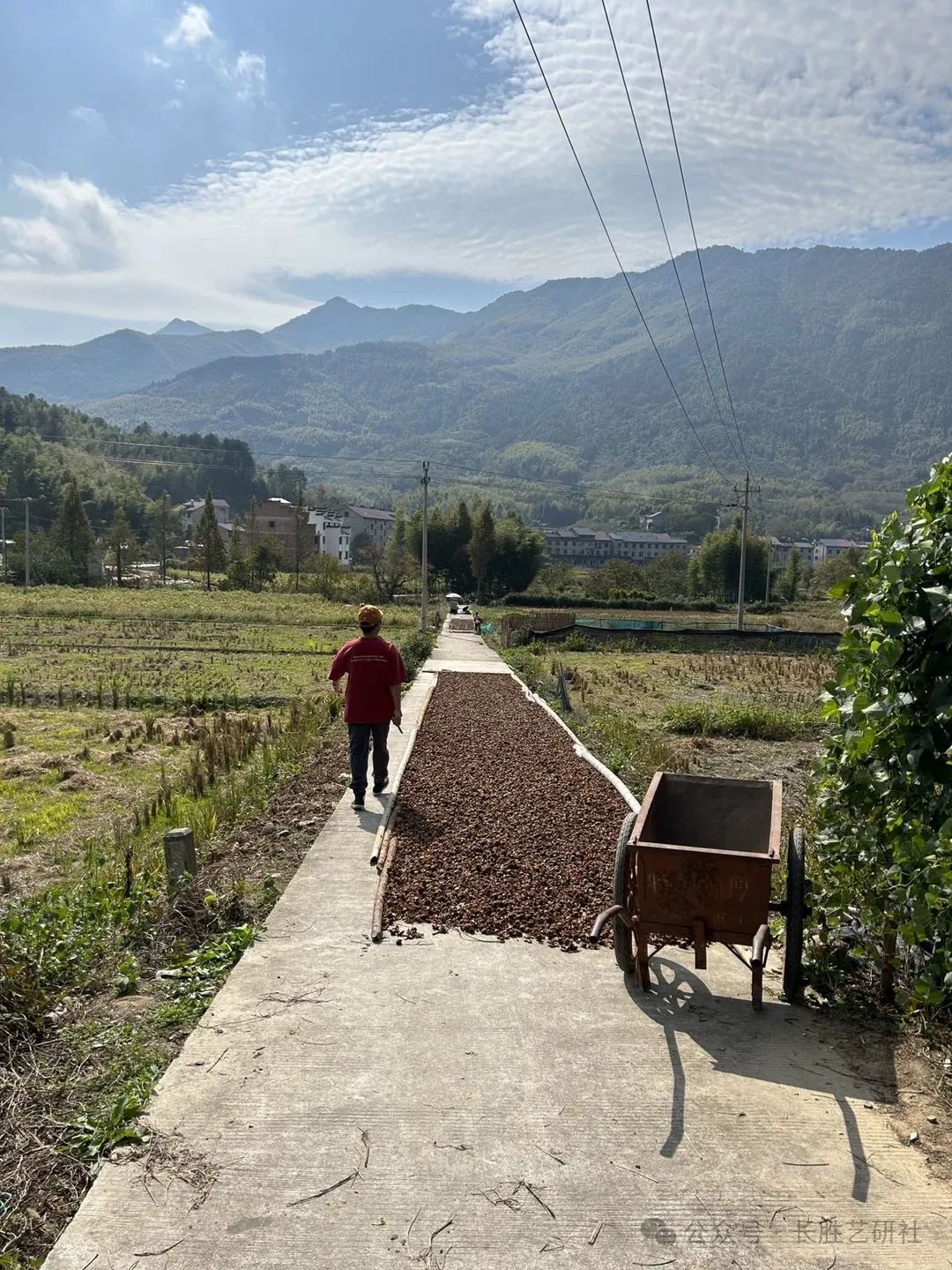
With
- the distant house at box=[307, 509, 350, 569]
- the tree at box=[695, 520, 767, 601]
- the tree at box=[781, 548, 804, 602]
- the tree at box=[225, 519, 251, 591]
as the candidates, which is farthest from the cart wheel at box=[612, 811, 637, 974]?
the distant house at box=[307, 509, 350, 569]

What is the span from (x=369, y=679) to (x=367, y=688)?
0.09m

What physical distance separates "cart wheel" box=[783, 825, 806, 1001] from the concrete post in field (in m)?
4.03

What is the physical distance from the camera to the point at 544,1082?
4570mm

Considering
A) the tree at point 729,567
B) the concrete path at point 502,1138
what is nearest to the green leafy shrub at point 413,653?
the concrete path at point 502,1138

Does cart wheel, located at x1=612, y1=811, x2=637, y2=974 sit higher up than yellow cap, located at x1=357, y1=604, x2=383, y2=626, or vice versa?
yellow cap, located at x1=357, y1=604, x2=383, y2=626

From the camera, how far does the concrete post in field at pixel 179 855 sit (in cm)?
701

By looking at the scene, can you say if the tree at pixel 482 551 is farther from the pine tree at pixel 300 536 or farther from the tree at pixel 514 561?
the pine tree at pixel 300 536

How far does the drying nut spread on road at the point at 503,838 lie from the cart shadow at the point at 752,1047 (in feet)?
2.90

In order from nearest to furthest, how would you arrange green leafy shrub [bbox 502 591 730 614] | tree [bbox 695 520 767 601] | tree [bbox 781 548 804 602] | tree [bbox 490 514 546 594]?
green leafy shrub [bbox 502 591 730 614] → tree [bbox 490 514 546 594] → tree [bbox 695 520 767 601] → tree [bbox 781 548 804 602]

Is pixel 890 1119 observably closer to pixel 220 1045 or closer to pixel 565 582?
pixel 220 1045

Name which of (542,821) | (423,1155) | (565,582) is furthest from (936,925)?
(565,582)

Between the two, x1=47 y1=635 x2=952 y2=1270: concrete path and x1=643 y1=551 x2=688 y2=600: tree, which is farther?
x1=643 y1=551 x2=688 y2=600: tree

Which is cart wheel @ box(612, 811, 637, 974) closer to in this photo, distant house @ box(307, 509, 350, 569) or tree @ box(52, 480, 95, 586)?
tree @ box(52, 480, 95, 586)

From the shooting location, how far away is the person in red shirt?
9500mm
